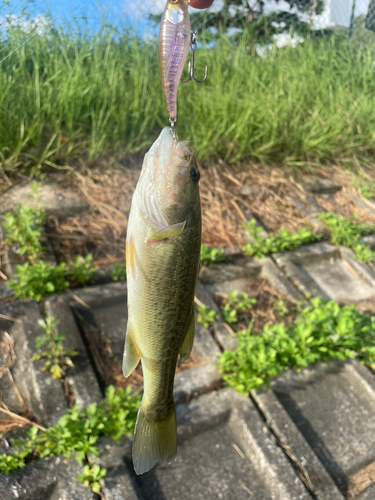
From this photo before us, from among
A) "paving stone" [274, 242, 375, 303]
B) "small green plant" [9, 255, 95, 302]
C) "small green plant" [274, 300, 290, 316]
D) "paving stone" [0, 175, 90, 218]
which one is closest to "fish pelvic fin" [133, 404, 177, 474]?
"small green plant" [9, 255, 95, 302]

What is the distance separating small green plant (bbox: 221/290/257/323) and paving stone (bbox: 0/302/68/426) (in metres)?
1.22

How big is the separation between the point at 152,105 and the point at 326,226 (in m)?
2.15

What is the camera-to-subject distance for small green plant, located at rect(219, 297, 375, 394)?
87.7 inches

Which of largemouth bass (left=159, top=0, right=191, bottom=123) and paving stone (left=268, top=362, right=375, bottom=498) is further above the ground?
largemouth bass (left=159, top=0, right=191, bottom=123)

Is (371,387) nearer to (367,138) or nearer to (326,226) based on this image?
(326,226)

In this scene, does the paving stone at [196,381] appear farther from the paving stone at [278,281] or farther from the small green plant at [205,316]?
the paving stone at [278,281]

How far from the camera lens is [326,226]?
12.6 ft

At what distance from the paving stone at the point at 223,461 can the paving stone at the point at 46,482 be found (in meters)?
0.28

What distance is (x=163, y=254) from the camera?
1112 mm

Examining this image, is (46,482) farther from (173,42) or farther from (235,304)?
(173,42)

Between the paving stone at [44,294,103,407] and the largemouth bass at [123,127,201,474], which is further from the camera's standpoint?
the paving stone at [44,294,103,407]

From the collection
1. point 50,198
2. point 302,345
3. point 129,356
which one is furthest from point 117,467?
point 50,198

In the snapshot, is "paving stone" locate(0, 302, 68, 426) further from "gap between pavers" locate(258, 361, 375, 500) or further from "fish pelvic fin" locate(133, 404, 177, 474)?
"gap between pavers" locate(258, 361, 375, 500)

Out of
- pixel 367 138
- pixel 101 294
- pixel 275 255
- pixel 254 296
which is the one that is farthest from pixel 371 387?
pixel 367 138
